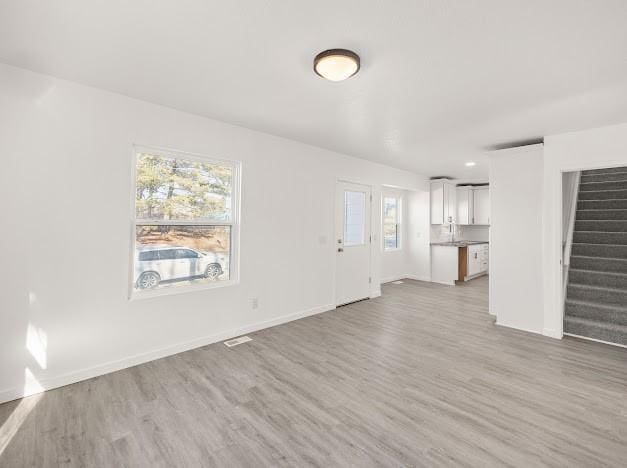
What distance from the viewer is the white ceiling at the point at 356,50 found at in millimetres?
1653

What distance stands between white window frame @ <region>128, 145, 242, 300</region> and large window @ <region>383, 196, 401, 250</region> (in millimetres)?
4159

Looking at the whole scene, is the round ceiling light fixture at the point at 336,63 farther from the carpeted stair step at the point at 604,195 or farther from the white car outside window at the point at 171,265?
the carpeted stair step at the point at 604,195

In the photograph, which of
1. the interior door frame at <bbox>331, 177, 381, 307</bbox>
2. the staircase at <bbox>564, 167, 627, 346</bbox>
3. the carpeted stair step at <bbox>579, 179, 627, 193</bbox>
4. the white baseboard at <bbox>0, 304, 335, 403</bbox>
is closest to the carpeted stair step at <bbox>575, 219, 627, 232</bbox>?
the staircase at <bbox>564, 167, 627, 346</bbox>

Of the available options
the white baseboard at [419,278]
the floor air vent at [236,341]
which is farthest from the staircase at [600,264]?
the floor air vent at [236,341]

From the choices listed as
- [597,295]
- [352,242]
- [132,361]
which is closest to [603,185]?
[597,295]

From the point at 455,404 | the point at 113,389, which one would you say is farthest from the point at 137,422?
the point at 455,404

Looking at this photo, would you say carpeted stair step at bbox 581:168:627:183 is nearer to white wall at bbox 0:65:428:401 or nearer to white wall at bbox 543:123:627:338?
white wall at bbox 543:123:627:338

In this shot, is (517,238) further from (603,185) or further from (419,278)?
(419,278)

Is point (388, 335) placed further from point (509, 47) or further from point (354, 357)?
point (509, 47)

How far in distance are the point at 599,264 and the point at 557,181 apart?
1.61 metres

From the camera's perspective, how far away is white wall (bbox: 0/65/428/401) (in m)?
2.31

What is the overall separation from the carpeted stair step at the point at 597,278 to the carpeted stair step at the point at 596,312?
419 millimetres

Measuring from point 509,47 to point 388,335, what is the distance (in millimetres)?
3090

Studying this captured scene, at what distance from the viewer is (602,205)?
4918mm
